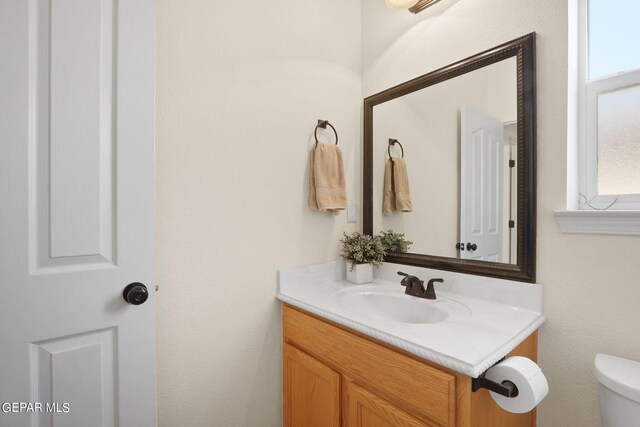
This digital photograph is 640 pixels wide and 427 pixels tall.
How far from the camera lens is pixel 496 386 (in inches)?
30.2

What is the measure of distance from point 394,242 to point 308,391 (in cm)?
81

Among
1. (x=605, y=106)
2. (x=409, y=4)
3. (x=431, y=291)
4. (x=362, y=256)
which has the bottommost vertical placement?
(x=431, y=291)

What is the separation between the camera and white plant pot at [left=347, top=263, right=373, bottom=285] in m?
1.58

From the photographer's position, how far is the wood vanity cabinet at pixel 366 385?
807 mm

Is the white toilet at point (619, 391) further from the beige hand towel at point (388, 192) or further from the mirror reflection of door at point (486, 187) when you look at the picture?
the beige hand towel at point (388, 192)

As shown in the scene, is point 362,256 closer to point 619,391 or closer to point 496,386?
point 496,386

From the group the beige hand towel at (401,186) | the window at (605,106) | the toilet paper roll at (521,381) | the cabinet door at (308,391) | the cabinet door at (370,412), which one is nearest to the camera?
the toilet paper roll at (521,381)

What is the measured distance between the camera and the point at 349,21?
1766 millimetres

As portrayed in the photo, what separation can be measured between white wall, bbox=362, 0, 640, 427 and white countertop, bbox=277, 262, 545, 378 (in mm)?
99

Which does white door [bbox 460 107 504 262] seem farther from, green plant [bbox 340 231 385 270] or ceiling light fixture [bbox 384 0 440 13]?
ceiling light fixture [bbox 384 0 440 13]

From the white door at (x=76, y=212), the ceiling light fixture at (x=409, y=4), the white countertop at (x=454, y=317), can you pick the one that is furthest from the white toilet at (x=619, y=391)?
the ceiling light fixture at (x=409, y=4)

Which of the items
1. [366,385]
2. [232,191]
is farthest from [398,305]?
[232,191]

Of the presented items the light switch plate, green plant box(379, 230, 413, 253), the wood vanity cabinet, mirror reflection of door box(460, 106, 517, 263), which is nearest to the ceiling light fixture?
mirror reflection of door box(460, 106, 517, 263)

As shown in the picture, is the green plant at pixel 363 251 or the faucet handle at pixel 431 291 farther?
the green plant at pixel 363 251
